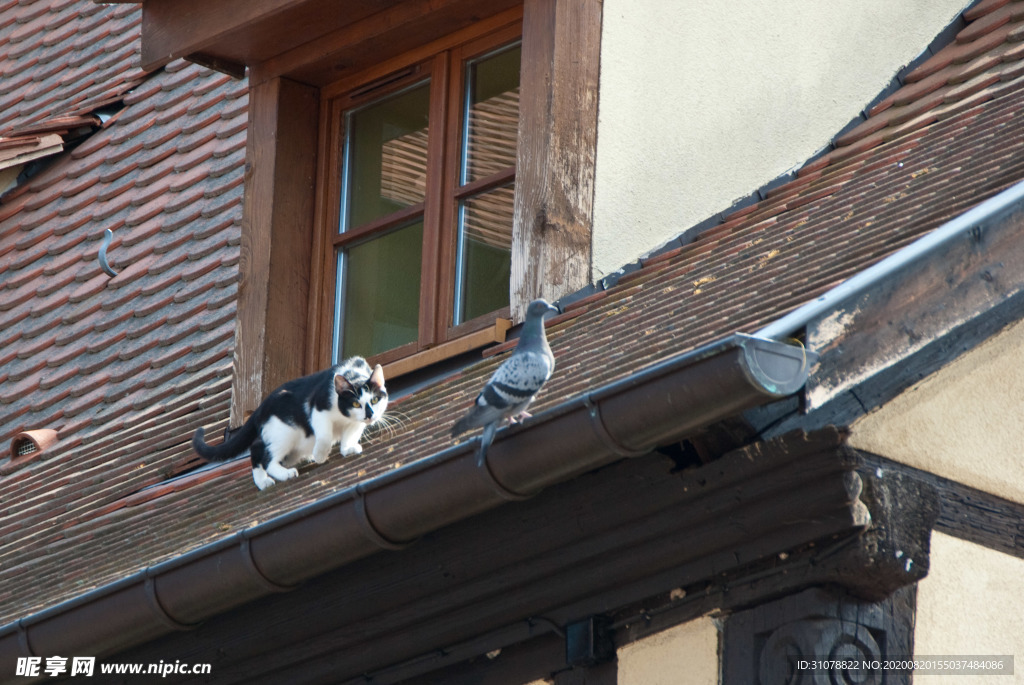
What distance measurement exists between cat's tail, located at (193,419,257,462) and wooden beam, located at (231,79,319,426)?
23cm

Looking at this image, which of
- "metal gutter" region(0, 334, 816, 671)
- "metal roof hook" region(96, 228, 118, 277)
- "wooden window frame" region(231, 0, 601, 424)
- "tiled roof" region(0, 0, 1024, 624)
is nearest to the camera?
"metal gutter" region(0, 334, 816, 671)

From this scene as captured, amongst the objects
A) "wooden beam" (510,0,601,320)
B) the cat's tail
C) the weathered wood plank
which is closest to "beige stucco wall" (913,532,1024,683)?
"wooden beam" (510,0,601,320)

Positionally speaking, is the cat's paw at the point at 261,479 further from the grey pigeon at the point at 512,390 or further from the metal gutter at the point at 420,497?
the grey pigeon at the point at 512,390

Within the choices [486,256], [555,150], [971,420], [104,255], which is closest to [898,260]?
[971,420]

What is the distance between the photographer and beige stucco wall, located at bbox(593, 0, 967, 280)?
6.39m

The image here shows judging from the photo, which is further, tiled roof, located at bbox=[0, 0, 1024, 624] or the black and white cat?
the black and white cat

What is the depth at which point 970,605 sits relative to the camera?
4930 mm

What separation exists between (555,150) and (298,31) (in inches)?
53.5

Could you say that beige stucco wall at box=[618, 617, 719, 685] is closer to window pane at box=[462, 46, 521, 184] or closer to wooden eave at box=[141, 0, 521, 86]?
window pane at box=[462, 46, 521, 184]

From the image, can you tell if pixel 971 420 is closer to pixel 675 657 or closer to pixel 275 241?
pixel 675 657

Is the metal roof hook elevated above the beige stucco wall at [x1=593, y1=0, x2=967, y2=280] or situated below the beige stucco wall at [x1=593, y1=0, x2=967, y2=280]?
above

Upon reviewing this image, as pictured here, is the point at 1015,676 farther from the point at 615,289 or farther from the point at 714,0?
the point at 714,0

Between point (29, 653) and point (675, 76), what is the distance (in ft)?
9.42

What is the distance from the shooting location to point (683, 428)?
4512 mm
